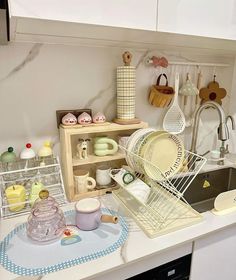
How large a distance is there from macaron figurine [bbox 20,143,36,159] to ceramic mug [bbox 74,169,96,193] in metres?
0.22

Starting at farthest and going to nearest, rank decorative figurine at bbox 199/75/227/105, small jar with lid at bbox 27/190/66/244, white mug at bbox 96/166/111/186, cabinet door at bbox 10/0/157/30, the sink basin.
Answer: decorative figurine at bbox 199/75/227/105, the sink basin, white mug at bbox 96/166/111/186, small jar with lid at bbox 27/190/66/244, cabinet door at bbox 10/0/157/30

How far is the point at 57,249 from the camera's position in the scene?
75 cm

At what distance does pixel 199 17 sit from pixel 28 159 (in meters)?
0.91

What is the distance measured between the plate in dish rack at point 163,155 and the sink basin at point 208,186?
15.7 inches

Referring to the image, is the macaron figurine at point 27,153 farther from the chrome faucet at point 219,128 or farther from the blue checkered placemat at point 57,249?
the chrome faucet at point 219,128

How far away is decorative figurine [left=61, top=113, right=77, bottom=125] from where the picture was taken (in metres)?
1.03

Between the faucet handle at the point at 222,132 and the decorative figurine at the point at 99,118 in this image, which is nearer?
the decorative figurine at the point at 99,118

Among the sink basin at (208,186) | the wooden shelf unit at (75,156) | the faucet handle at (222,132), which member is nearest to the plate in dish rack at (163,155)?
the wooden shelf unit at (75,156)

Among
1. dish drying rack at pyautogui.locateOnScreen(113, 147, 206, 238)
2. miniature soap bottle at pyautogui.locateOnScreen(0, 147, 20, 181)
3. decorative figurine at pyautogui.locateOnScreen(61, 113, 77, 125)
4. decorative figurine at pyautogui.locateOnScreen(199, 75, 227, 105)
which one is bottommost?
dish drying rack at pyautogui.locateOnScreen(113, 147, 206, 238)

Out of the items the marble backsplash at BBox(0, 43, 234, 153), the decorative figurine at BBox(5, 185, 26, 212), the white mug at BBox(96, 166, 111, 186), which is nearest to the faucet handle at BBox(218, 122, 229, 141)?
the marble backsplash at BBox(0, 43, 234, 153)

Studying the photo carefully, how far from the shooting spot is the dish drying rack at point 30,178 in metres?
0.95

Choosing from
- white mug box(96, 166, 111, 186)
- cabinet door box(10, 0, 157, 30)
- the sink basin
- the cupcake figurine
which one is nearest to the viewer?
cabinet door box(10, 0, 157, 30)

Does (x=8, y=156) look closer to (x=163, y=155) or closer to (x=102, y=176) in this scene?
(x=102, y=176)

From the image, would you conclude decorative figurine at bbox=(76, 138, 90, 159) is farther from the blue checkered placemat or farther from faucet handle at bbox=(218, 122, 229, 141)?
faucet handle at bbox=(218, 122, 229, 141)
